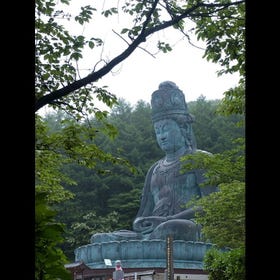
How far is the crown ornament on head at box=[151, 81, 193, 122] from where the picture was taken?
1811cm

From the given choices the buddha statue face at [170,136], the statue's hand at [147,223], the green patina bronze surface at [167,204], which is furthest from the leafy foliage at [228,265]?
the buddha statue face at [170,136]

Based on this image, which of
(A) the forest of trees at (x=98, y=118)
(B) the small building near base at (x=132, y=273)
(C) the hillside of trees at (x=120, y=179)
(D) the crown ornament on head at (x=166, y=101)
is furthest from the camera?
(C) the hillside of trees at (x=120, y=179)

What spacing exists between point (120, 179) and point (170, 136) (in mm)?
8974

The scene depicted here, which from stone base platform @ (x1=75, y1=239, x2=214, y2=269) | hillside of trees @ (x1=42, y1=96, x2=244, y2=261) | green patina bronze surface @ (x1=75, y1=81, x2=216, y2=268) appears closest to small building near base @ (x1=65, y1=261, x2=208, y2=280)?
stone base platform @ (x1=75, y1=239, x2=214, y2=269)

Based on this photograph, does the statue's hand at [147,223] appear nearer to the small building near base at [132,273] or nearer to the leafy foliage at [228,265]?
the small building near base at [132,273]

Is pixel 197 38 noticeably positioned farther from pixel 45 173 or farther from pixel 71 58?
pixel 45 173

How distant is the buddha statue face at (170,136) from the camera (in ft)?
59.1

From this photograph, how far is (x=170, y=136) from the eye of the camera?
18.0 m

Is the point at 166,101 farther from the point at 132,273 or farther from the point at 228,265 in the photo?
the point at 228,265

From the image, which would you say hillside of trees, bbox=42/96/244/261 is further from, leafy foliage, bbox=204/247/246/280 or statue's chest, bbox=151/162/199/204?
leafy foliage, bbox=204/247/246/280

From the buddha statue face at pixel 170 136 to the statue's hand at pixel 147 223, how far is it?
205 centimetres

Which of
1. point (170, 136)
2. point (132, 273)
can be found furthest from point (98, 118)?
point (170, 136)
